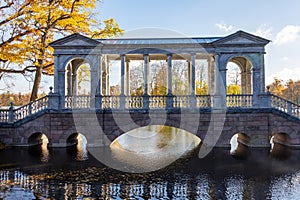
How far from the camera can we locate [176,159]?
10.4 metres

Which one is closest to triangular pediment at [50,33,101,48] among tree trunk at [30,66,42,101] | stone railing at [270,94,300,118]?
tree trunk at [30,66,42,101]

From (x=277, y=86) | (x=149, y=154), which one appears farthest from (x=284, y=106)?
(x=277, y=86)

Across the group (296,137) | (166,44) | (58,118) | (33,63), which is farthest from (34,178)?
(296,137)

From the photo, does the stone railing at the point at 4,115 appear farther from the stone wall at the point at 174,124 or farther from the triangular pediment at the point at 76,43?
the triangular pediment at the point at 76,43

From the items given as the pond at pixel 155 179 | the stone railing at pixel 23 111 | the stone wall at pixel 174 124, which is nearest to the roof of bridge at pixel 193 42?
the stone railing at pixel 23 111

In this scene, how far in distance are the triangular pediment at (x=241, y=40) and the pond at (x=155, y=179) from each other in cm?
569

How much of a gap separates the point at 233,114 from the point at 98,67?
7.43 m

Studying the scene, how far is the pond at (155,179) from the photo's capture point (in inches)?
257

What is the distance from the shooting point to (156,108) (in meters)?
12.6

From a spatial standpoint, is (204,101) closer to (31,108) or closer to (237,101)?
(237,101)

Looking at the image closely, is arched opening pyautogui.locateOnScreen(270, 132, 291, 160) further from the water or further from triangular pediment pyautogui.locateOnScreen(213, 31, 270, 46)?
triangular pediment pyautogui.locateOnScreen(213, 31, 270, 46)

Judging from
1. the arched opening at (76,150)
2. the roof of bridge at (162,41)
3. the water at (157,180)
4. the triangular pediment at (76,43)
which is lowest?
the water at (157,180)

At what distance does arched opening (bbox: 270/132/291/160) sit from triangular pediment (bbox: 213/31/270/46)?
5154mm

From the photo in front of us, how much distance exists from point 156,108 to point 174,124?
122 centimetres
